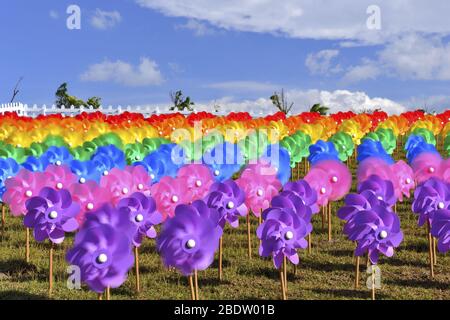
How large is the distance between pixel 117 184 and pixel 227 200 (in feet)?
4.71

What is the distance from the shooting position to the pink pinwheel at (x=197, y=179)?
26.9ft

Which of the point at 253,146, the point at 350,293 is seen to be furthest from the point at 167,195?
the point at 253,146

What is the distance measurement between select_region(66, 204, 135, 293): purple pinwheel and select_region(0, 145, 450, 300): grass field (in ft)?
6.00

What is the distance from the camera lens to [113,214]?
570 cm

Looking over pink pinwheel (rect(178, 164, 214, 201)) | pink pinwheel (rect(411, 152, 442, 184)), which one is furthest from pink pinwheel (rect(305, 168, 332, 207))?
pink pinwheel (rect(411, 152, 442, 184))

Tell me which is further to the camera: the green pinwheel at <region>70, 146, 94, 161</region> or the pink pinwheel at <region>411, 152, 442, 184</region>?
the green pinwheel at <region>70, 146, 94, 161</region>

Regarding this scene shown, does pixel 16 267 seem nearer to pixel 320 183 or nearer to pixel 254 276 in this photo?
pixel 254 276

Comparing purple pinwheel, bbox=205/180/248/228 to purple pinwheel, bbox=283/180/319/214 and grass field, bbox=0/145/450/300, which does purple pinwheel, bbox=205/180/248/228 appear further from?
grass field, bbox=0/145/450/300

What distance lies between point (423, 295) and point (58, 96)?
133 feet

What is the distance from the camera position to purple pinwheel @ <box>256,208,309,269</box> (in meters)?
6.18

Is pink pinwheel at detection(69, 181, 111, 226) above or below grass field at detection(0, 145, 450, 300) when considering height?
above

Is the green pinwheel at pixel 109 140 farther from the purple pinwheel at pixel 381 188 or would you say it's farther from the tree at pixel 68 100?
the tree at pixel 68 100

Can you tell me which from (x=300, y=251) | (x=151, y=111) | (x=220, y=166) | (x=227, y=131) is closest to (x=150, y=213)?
(x=300, y=251)

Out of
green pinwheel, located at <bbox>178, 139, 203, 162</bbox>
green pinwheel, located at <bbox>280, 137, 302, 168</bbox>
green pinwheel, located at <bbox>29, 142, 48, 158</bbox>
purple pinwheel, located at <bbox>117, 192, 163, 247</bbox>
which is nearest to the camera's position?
purple pinwheel, located at <bbox>117, 192, 163, 247</bbox>
